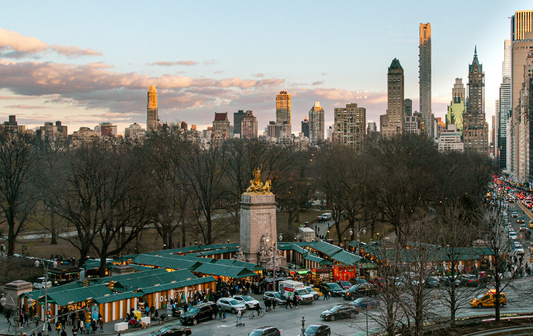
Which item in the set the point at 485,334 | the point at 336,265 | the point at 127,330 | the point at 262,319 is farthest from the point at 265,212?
the point at 485,334

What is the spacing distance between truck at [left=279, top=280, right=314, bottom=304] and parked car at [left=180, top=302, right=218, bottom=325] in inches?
227

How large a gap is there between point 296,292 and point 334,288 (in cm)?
431

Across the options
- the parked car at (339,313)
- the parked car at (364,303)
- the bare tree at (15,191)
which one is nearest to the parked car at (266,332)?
the parked car at (339,313)

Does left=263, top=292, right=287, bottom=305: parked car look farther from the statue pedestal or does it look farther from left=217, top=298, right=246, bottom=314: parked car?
the statue pedestal

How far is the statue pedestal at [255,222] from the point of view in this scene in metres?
46.2

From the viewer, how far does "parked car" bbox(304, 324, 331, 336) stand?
26.2 m

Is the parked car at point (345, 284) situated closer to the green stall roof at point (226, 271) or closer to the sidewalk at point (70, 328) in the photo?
the green stall roof at point (226, 271)

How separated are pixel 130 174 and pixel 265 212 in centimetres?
1359

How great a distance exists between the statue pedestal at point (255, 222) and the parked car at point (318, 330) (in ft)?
64.6

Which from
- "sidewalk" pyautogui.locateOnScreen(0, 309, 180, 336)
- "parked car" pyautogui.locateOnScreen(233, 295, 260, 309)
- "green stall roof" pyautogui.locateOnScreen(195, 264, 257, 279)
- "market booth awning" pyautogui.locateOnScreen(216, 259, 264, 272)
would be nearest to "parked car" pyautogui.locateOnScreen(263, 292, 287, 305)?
"parked car" pyautogui.locateOnScreen(233, 295, 260, 309)

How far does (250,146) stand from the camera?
7056cm

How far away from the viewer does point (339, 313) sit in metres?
30.5

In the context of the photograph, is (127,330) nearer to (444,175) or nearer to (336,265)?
(336,265)

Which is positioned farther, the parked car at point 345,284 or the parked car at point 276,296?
the parked car at point 345,284
